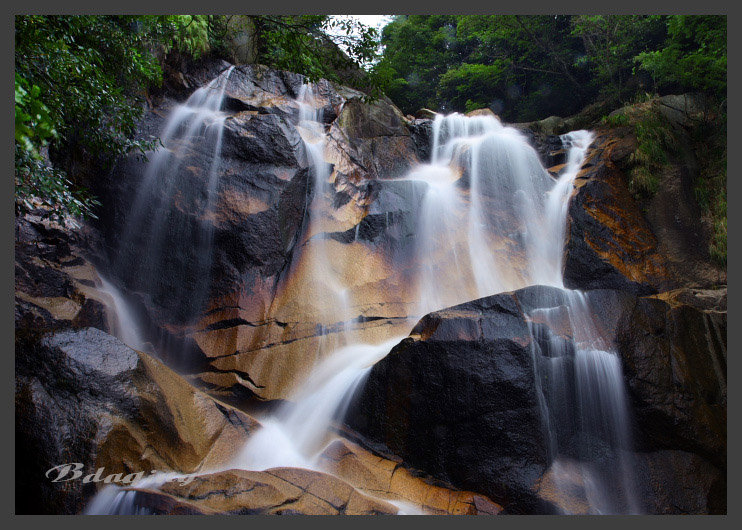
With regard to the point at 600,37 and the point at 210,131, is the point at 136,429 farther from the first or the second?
the point at 600,37

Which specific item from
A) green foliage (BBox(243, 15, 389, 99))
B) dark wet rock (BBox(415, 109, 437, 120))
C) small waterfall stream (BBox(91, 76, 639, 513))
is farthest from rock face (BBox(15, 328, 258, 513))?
dark wet rock (BBox(415, 109, 437, 120))

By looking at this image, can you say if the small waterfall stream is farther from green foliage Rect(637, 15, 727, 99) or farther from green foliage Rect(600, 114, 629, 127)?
green foliage Rect(637, 15, 727, 99)

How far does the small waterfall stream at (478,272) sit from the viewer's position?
15.6 feet

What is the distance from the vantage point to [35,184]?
439cm

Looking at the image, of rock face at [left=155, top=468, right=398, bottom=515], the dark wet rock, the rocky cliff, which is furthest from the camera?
the dark wet rock

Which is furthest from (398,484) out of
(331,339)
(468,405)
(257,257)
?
(257,257)

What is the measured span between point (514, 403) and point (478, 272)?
324 cm

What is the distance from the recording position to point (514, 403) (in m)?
4.59

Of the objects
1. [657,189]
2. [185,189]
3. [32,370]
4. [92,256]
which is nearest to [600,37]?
[657,189]

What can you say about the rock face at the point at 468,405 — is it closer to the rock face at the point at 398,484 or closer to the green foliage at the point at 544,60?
the rock face at the point at 398,484

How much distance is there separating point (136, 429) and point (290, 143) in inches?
206

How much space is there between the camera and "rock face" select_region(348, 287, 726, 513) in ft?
14.8

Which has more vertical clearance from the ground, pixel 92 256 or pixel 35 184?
pixel 35 184

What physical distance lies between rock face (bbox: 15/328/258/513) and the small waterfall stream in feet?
1.12
